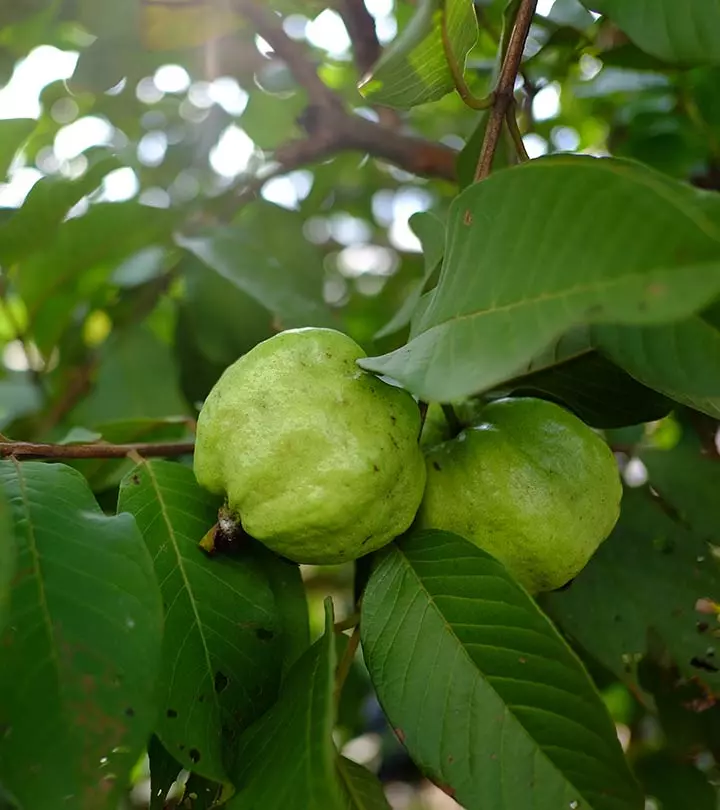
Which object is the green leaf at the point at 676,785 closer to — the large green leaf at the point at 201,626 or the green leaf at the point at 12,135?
the large green leaf at the point at 201,626

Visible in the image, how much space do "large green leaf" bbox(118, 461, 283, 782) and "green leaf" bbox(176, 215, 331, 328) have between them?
0.49 m

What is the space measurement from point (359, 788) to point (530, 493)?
14.5 inches

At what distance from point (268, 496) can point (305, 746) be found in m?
0.23

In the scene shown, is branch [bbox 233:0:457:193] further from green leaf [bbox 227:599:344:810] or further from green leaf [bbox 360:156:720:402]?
green leaf [bbox 227:599:344:810]

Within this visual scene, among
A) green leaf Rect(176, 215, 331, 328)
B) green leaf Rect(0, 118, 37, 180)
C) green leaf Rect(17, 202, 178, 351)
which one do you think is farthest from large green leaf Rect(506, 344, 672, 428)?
green leaf Rect(0, 118, 37, 180)

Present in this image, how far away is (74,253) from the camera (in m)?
1.70

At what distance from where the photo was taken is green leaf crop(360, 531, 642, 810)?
0.77m

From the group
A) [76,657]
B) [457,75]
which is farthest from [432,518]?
[457,75]

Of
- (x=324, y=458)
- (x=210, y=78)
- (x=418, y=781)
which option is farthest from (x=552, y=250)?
(x=418, y=781)

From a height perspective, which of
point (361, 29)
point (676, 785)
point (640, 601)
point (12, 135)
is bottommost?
point (676, 785)

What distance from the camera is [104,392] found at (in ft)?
6.01

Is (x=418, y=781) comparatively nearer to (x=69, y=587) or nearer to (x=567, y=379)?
(x=567, y=379)

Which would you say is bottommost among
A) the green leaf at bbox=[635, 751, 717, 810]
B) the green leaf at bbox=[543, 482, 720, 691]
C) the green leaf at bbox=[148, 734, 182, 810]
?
the green leaf at bbox=[635, 751, 717, 810]

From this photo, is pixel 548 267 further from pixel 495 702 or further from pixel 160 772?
pixel 160 772
